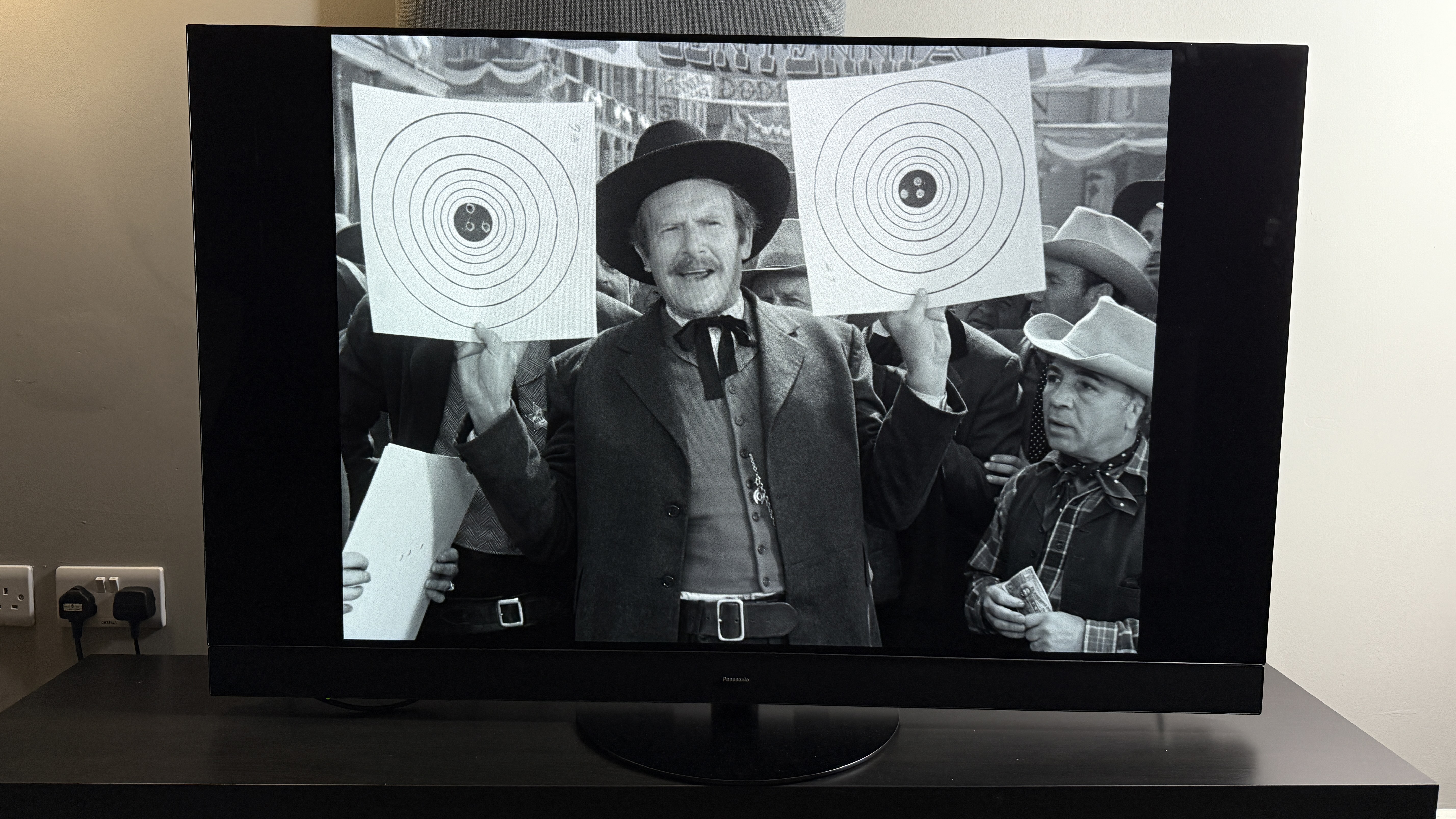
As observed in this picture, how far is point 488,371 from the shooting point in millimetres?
1207

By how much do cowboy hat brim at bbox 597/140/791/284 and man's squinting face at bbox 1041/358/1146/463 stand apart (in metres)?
0.41

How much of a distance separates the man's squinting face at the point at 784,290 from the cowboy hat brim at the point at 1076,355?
0.93 ft

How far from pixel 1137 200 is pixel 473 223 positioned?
33.1 inches

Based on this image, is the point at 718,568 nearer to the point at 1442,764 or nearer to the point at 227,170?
the point at 227,170

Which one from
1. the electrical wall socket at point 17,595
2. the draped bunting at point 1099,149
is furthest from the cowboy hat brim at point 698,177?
the electrical wall socket at point 17,595

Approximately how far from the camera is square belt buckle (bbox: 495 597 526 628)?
49.2 inches

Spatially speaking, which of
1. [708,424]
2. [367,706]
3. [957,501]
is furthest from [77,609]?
[957,501]

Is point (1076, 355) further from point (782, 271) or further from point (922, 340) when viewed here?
point (782, 271)

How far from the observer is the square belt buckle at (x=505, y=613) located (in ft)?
4.10

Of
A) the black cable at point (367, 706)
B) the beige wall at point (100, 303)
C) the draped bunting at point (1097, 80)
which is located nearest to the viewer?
the draped bunting at point (1097, 80)

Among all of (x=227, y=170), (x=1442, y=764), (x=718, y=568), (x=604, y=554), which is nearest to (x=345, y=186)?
(x=227, y=170)

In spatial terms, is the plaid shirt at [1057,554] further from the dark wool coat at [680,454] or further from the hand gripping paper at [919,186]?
the hand gripping paper at [919,186]

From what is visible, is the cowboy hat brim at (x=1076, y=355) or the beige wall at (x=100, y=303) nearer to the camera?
the cowboy hat brim at (x=1076, y=355)

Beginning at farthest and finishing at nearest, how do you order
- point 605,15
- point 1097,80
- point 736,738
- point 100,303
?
1. point 100,303
2. point 605,15
3. point 736,738
4. point 1097,80
